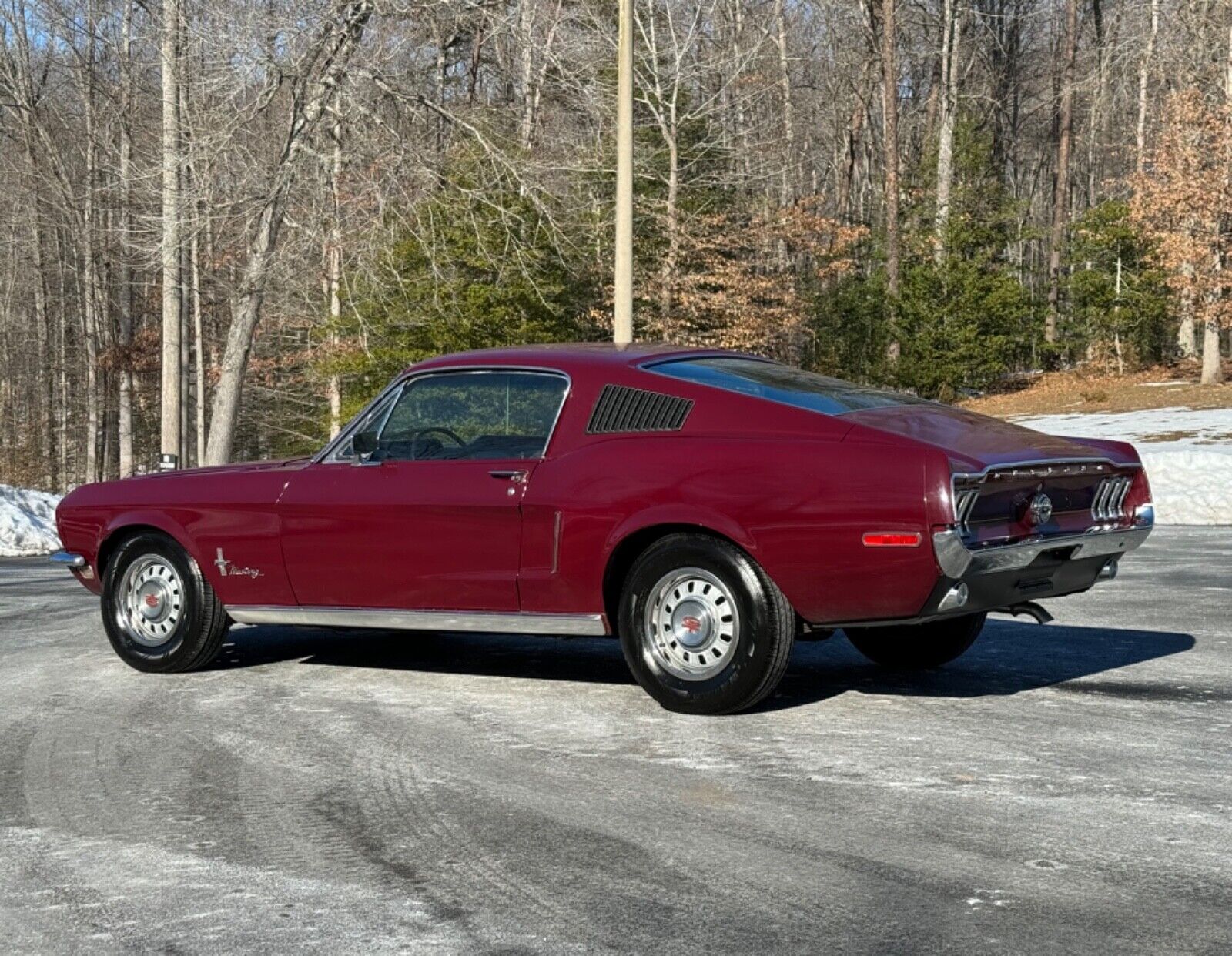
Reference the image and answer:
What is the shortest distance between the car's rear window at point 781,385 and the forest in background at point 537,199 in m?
17.9

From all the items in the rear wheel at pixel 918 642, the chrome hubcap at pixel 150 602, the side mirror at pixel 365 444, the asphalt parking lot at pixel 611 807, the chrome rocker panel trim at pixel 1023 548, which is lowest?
the asphalt parking lot at pixel 611 807

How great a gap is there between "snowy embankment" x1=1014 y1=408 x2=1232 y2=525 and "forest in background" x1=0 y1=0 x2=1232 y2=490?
6.85 metres

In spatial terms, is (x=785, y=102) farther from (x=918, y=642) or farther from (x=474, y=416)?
(x=474, y=416)

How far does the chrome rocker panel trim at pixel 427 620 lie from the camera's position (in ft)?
22.5

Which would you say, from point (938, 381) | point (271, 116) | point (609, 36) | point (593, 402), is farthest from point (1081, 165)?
point (593, 402)

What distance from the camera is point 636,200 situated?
125 feet

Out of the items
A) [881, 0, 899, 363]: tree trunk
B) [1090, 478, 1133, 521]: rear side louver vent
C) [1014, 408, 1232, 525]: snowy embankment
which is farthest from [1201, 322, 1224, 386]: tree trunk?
[1090, 478, 1133, 521]: rear side louver vent

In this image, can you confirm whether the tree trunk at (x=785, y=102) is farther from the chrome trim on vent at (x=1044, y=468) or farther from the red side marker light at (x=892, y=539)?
the red side marker light at (x=892, y=539)

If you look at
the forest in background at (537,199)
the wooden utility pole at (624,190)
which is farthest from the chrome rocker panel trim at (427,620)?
the forest in background at (537,199)

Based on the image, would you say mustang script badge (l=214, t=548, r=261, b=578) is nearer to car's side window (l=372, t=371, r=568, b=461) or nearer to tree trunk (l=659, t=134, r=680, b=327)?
car's side window (l=372, t=371, r=568, b=461)

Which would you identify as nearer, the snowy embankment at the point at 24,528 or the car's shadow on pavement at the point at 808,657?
the car's shadow on pavement at the point at 808,657

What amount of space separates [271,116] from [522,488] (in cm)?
2366

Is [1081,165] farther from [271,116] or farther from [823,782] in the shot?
[823,782]

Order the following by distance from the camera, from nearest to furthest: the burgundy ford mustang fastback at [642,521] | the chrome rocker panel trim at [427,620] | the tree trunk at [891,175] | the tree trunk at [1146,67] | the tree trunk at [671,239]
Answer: the burgundy ford mustang fastback at [642,521] → the chrome rocker panel trim at [427,620] → the tree trunk at [671,239] → the tree trunk at [891,175] → the tree trunk at [1146,67]
